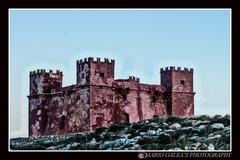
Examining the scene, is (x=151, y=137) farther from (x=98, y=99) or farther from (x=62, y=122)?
(x=62, y=122)

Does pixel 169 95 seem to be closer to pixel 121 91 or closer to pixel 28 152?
pixel 121 91

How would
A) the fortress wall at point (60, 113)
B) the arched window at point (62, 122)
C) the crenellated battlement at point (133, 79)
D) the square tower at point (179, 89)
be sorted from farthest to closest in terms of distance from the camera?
Result: 1. the arched window at point (62, 122)
2. the square tower at point (179, 89)
3. the fortress wall at point (60, 113)
4. the crenellated battlement at point (133, 79)

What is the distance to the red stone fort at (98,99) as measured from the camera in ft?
107

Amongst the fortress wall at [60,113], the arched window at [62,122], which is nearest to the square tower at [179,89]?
the fortress wall at [60,113]

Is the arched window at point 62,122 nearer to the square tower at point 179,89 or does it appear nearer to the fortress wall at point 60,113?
the fortress wall at point 60,113

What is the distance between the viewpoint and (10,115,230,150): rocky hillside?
99.1 ft

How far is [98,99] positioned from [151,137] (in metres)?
2.80

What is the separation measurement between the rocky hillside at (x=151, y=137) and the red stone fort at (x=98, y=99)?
584 mm

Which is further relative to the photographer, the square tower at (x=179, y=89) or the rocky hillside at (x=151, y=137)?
the square tower at (x=179, y=89)

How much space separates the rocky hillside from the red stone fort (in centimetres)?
58

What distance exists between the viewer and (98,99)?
1281 inches

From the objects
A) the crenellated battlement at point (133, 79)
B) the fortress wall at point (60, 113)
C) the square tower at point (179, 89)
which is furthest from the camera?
the square tower at point (179, 89)

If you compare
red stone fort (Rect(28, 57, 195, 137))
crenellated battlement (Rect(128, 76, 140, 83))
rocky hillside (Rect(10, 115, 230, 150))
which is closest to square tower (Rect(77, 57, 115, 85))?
red stone fort (Rect(28, 57, 195, 137))

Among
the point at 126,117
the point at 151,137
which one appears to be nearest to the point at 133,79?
the point at 126,117
